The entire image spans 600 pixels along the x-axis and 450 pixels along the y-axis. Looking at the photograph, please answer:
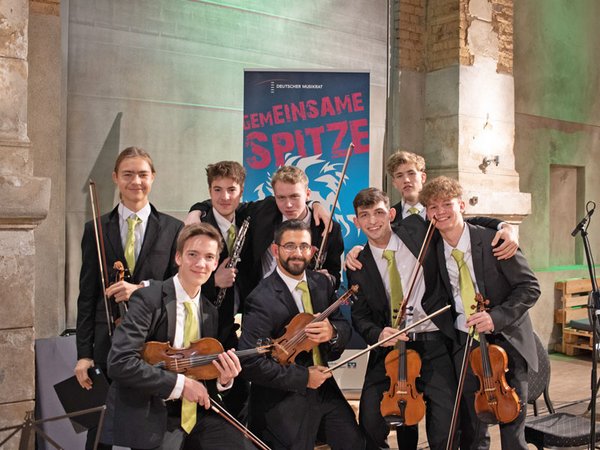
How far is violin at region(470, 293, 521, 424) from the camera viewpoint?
2992mm

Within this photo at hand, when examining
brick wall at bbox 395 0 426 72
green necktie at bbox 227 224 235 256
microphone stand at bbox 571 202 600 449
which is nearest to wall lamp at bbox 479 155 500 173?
brick wall at bbox 395 0 426 72

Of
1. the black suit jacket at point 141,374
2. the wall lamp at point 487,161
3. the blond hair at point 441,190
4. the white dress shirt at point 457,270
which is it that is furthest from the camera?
the wall lamp at point 487,161

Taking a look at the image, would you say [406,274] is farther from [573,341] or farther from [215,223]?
[573,341]

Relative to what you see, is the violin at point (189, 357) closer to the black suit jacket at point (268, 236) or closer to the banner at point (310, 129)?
the black suit jacket at point (268, 236)

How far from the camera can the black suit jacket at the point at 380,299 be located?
328cm

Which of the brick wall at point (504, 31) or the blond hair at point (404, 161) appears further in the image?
the brick wall at point (504, 31)

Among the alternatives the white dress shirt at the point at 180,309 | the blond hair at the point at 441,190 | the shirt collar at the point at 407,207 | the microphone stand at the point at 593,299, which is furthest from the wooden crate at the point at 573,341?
the white dress shirt at the point at 180,309

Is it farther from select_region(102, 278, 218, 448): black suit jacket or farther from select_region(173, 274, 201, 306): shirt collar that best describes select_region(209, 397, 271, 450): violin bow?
select_region(173, 274, 201, 306): shirt collar

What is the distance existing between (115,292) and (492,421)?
5.89ft

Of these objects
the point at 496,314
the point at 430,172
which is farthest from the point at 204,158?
the point at 496,314

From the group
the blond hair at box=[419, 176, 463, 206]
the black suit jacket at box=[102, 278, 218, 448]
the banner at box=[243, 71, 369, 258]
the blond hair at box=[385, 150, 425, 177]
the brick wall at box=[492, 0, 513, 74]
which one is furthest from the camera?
the brick wall at box=[492, 0, 513, 74]

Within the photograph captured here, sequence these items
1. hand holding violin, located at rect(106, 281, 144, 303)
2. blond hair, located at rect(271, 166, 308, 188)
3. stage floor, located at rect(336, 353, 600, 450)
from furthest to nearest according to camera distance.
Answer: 1. stage floor, located at rect(336, 353, 600, 450)
2. blond hair, located at rect(271, 166, 308, 188)
3. hand holding violin, located at rect(106, 281, 144, 303)

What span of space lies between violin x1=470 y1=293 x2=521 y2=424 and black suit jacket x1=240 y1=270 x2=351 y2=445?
651mm

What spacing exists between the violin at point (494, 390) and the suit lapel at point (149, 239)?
1545 mm
